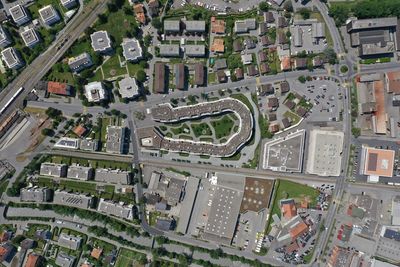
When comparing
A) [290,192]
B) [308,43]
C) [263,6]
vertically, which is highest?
[263,6]

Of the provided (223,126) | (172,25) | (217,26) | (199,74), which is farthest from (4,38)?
(223,126)

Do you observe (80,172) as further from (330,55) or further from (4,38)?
(330,55)

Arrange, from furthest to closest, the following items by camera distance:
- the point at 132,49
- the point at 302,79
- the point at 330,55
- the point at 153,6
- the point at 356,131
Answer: the point at 153,6, the point at 302,79, the point at 132,49, the point at 356,131, the point at 330,55

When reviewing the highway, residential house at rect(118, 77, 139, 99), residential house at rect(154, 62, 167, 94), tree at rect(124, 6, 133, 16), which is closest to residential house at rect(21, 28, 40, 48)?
the highway

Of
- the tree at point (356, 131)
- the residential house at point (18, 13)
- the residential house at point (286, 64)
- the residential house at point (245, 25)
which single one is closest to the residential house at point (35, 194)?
the residential house at point (18, 13)

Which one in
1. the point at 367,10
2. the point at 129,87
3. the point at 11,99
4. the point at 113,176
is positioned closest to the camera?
the point at 367,10

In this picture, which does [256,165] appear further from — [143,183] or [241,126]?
[143,183]

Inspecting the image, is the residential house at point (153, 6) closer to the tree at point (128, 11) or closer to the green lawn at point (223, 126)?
the tree at point (128, 11)
